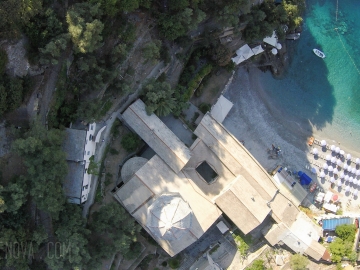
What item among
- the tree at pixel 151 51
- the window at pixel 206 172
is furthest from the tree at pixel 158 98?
the window at pixel 206 172

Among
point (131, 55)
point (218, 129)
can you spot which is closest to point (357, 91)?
point (218, 129)

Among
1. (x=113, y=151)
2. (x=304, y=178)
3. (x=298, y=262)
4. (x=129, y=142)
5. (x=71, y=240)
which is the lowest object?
(x=298, y=262)

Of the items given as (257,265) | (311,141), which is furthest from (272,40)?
(257,265)

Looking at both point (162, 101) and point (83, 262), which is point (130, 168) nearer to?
point (162, 101)

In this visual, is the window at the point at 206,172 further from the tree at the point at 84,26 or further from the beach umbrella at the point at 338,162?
the tree at the point at 84,26

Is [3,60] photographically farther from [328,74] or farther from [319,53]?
[328,74]
